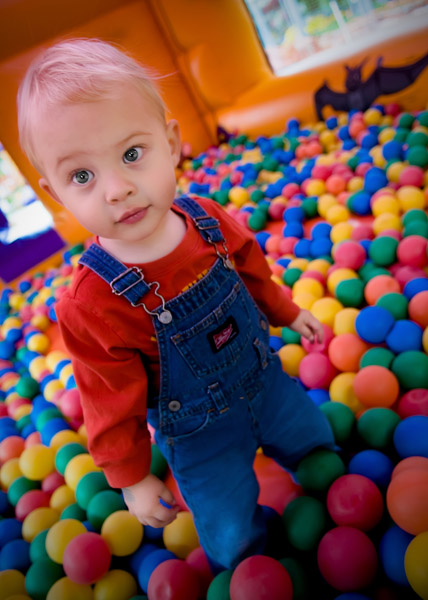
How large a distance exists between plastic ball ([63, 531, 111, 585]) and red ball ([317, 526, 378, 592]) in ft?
1.41

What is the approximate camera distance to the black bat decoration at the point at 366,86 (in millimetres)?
1856

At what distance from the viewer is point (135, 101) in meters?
0.50

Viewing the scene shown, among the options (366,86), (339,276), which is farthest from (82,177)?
(366,86)

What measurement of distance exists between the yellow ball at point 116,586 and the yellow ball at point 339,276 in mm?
926

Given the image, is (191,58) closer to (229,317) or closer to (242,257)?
(242,257)

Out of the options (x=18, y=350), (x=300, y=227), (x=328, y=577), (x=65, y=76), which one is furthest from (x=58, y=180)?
(x=18, y=350)

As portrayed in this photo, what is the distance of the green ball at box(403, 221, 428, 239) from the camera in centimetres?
121

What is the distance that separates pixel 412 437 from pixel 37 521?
0.89m

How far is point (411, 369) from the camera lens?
91 cm

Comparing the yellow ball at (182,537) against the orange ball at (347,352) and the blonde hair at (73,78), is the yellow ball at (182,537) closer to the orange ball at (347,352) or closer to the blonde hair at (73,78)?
the orange ball at (347,352)

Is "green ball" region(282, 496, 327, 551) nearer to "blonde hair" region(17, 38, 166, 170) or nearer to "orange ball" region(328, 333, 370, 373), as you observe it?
"orange ball" region(328, 333, 370, 373)

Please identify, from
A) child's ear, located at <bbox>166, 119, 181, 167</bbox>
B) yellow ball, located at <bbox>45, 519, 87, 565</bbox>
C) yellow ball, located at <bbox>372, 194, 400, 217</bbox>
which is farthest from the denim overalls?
yellow ball, located at <bbox>372, 194, 400, 217</bbox>

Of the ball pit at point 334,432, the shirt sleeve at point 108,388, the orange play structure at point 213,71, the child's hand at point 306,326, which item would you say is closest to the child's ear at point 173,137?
the shirt sleeve at point 108,388

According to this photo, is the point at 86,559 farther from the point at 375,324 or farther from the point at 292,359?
the point at 375,324
